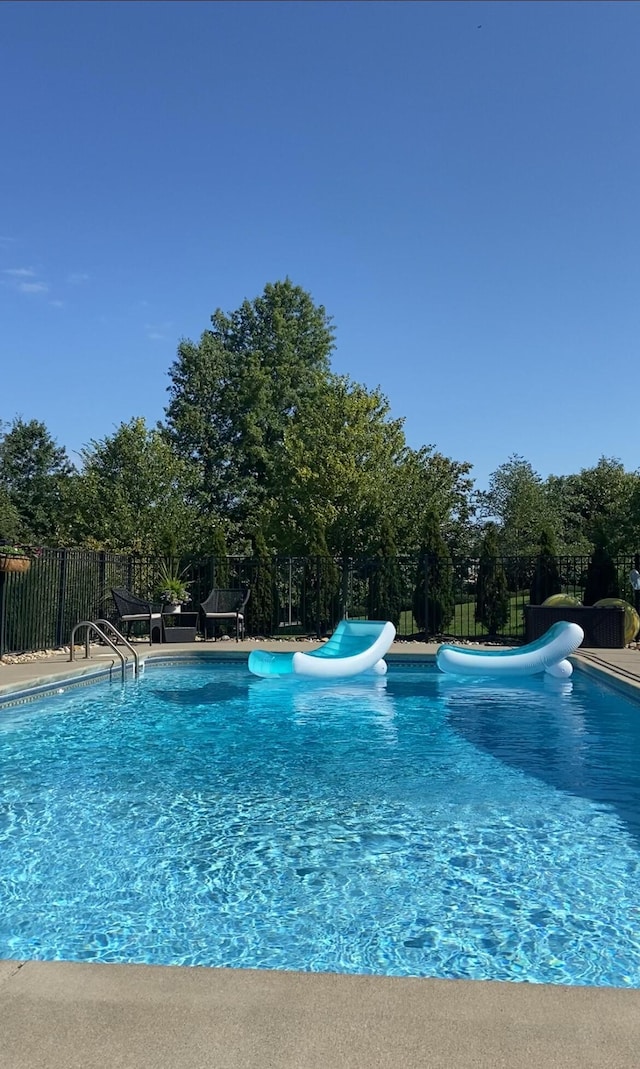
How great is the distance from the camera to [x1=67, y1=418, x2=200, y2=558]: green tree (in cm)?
2636

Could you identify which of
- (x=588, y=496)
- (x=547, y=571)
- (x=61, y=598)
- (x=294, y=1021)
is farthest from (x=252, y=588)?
(x=588, y=496)

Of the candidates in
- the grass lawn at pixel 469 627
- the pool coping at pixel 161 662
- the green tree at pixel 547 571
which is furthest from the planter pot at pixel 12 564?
the green tree at pixel 547 571

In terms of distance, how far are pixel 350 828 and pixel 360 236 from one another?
1523 centimetres

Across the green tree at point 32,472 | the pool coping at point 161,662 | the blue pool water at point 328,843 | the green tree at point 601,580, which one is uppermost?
the green tree at point 32,472

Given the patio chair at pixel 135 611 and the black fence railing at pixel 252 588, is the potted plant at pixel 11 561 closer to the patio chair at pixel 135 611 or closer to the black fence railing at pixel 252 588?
the black fence railing at pixel 252 588

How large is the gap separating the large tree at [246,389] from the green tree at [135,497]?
29.0 ft

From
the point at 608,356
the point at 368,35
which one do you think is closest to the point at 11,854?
the point at 368,35

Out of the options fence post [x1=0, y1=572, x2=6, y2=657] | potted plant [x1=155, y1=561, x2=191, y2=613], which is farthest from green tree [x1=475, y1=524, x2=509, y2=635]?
fence post [x1=0, y1=572, x2=6, y2=657]

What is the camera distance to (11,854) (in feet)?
14.8

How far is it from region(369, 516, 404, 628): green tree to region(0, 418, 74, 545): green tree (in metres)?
27.6

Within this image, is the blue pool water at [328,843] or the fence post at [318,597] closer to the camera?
the blue pool water at [328,843]

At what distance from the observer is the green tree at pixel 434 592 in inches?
682

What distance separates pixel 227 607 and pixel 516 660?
702 centimetres

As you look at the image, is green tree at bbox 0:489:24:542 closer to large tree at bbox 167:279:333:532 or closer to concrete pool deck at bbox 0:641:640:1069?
large tree at bbox 167:279:333:532
